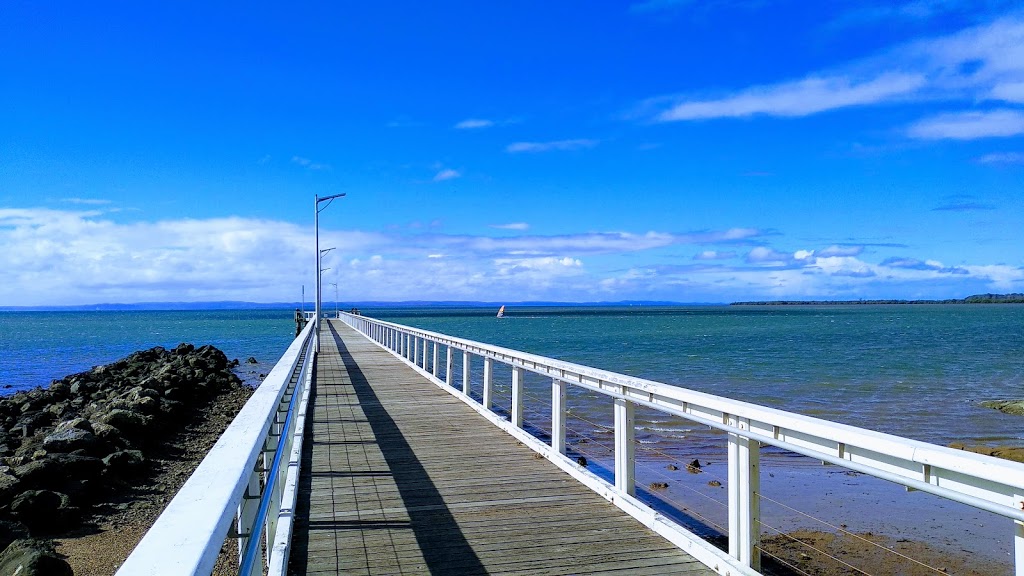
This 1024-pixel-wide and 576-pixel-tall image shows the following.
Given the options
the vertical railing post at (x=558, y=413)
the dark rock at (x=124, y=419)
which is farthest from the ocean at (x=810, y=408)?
the dark rock at (x=124, y=419)

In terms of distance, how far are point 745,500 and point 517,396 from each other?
484 centimetres

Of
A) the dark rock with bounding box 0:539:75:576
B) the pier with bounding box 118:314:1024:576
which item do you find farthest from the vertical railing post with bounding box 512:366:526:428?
the dark rock with bounding box 0:539:75:576

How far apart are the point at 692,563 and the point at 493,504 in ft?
6.24

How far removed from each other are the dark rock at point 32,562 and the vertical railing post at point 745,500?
5623mm

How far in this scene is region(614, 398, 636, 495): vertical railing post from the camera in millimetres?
5781

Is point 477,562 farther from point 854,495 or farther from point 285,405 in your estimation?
point 854,495

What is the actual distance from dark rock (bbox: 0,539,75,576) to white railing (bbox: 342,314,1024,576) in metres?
4.47

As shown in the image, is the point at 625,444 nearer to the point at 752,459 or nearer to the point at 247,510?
the point at 752,459

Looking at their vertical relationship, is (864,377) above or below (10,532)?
below

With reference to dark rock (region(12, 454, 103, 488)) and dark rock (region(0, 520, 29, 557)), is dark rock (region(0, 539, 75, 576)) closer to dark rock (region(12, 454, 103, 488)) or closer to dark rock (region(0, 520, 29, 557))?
dark rock (region(0, 520, 29, 557))

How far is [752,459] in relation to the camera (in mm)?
4297

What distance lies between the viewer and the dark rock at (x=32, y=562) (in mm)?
6340

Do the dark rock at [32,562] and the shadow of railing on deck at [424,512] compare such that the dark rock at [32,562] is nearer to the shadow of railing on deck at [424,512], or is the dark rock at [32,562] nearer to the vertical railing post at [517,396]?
the shadow of railing on deck at [424,512]

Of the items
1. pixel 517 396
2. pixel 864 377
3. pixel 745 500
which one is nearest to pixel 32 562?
pixel 517 396
